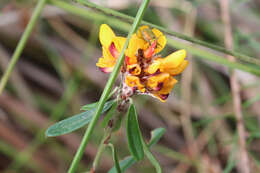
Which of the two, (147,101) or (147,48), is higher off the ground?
(147,101)

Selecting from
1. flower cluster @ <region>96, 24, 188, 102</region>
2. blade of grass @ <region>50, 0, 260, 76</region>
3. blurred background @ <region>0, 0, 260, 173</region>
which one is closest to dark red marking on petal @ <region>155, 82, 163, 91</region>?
flower cluster @ <region>96, 24, 188, 102</region>

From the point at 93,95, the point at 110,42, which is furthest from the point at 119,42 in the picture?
the point at 93,95

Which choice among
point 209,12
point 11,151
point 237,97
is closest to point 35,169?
point 11,151

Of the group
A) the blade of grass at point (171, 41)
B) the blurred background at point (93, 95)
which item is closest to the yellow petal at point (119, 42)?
the blade of grass at point (171, 41)

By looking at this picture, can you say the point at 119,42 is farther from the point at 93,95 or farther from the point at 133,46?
the point at 93,95

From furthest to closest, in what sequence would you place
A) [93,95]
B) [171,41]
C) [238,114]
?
[93,95], [238,114], [171,41]

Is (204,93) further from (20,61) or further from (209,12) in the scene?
(20,61)

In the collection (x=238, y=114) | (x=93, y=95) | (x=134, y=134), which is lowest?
(x=134, y=134)
